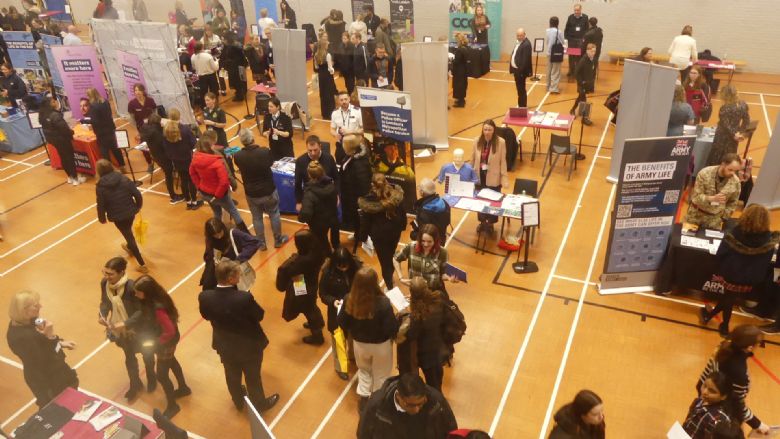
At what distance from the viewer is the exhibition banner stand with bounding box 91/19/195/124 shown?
11.7 meters

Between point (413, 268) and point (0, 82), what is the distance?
12201mm

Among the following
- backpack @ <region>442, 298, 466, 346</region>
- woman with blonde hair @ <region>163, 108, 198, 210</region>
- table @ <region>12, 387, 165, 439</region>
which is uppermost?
woman with blonde hair @ <region>163, 108, 198, 210</region>

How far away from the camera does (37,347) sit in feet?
15.9

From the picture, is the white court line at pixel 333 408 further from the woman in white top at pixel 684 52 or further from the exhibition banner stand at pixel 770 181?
the woman in white top at pixel 684 52

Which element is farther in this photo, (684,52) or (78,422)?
(684,52)

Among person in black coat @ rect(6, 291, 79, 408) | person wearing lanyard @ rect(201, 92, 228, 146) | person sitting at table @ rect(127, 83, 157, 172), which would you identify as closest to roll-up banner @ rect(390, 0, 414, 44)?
person wearing lanyard @ rect(201, 92, 228, 146)

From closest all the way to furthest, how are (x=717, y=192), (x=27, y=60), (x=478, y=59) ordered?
(x=717, y=192) < (x=27, y=60) < (x=478, y=59)

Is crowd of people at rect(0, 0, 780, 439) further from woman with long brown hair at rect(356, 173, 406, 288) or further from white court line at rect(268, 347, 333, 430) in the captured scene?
white court line at rect(268, 347, 333, 430)

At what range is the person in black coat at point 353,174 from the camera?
734 cm

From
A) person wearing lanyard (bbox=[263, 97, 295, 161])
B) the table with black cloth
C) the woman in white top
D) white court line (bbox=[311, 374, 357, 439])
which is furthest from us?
the table with black cloth

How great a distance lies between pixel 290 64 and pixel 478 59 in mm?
5378

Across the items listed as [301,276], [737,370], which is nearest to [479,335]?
[301,276]

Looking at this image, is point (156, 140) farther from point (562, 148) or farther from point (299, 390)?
point (562, 148)

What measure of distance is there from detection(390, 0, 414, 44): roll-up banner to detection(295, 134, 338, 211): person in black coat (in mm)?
11166
